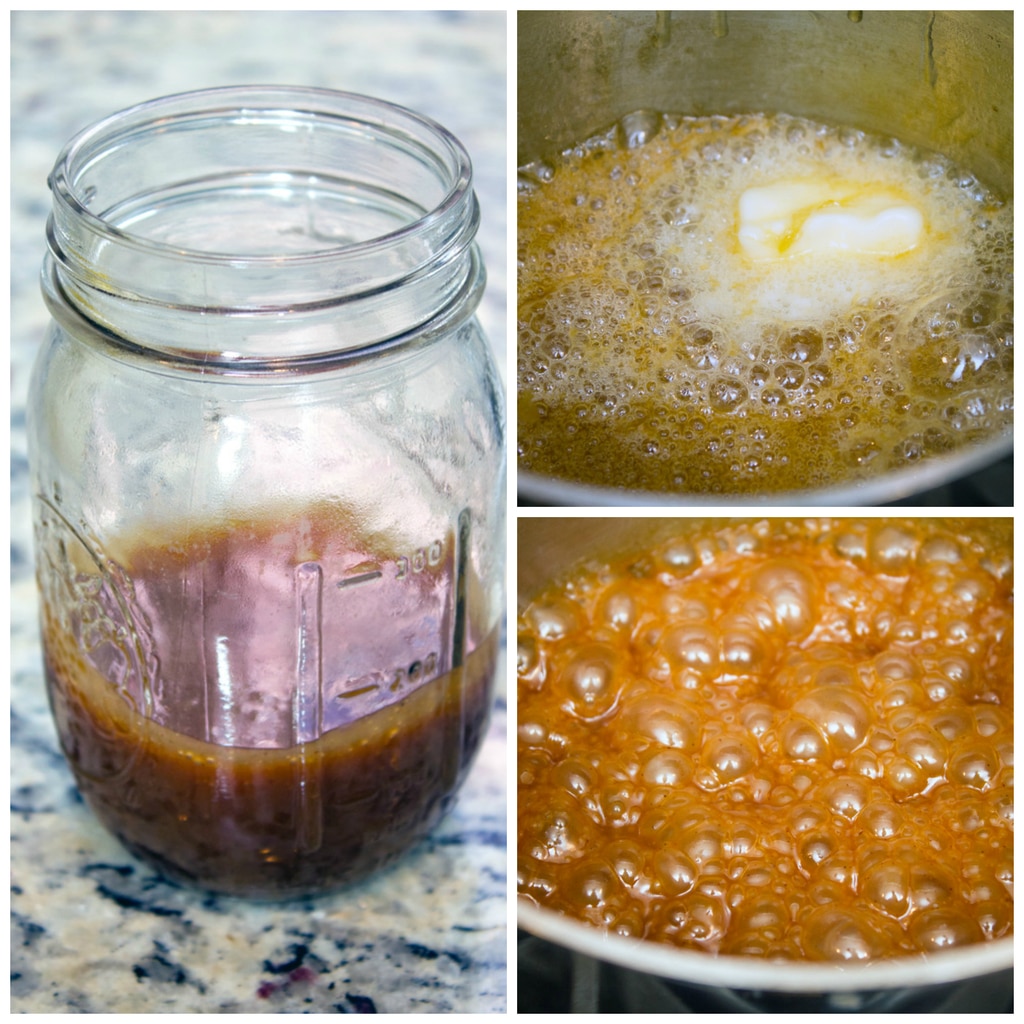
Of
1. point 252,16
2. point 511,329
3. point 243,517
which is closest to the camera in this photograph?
point 243,517

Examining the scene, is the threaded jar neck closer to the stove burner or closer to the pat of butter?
the pat of butter

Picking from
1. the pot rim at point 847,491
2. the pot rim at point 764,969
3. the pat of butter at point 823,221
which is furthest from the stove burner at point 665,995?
the pat of butter at point 823,221

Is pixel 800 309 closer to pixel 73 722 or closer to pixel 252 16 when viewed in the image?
pixel 73 722

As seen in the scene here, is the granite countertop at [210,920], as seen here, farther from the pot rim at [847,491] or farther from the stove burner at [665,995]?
the pot rim at [847,491]

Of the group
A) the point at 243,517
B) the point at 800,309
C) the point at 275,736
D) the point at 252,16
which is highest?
the point at 252,16

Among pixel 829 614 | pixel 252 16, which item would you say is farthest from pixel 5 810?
pixel 252 16

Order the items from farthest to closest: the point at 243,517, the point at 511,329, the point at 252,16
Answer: the point at 252,16
the point at 511,329
the point at 243,517
